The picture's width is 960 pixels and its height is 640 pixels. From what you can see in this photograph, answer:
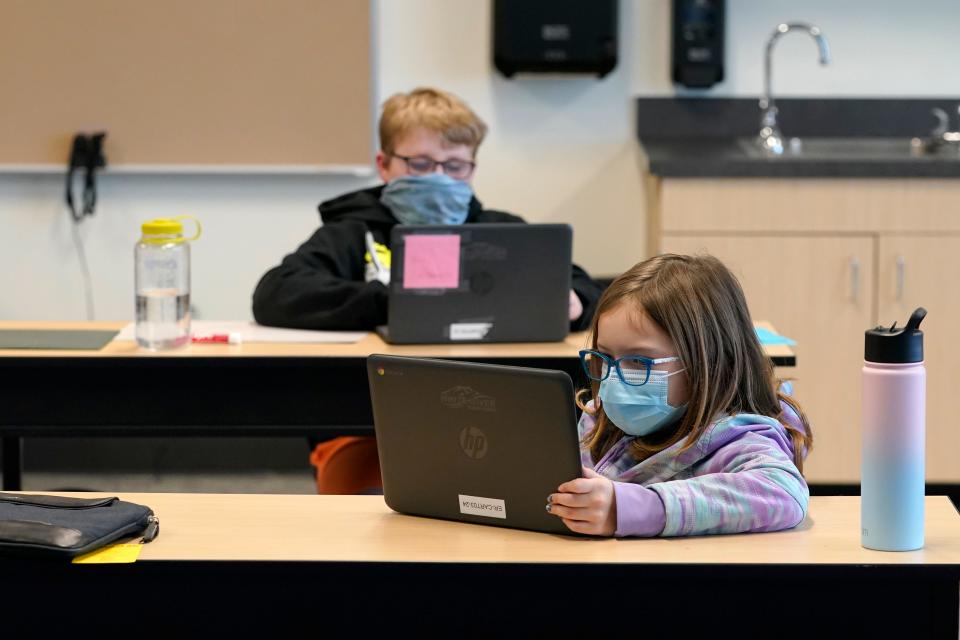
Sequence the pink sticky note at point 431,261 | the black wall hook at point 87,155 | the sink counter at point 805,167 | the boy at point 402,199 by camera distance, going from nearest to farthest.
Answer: the pink sticky note at point 431,261, the boy at point 402,199, the sink counter at point 805,167, the black wall hook at point 87,155

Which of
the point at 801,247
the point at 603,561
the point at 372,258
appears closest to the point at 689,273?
the point at 603,561

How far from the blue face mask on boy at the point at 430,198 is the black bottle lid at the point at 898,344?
5.56 feet

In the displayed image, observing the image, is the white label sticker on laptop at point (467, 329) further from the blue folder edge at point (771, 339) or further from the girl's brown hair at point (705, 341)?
the girl's brown hair at point (705, 341)

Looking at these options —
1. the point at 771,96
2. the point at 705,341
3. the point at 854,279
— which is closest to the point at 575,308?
the point at 705,341

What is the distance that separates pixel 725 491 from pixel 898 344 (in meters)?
0.24

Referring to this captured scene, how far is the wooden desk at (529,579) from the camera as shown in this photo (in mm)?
1286

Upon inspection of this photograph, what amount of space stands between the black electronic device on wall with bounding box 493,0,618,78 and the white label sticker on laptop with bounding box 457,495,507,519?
271 centimetres

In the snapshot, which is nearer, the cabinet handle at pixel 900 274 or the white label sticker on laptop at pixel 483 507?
the white label sticker on laptop at pixel 483 507

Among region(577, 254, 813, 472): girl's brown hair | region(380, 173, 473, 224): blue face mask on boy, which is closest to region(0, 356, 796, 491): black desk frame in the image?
region(380, 173, 473, 224): blue face mask on boy

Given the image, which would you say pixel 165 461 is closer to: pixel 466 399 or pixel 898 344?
pixel 466 399

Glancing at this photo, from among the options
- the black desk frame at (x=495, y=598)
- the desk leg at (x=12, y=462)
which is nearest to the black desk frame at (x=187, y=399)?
the desk leg at (x=12, y=462)

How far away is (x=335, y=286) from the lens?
2.64 m

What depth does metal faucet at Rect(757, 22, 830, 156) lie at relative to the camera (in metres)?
3.91

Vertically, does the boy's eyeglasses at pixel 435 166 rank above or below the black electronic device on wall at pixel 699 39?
below
